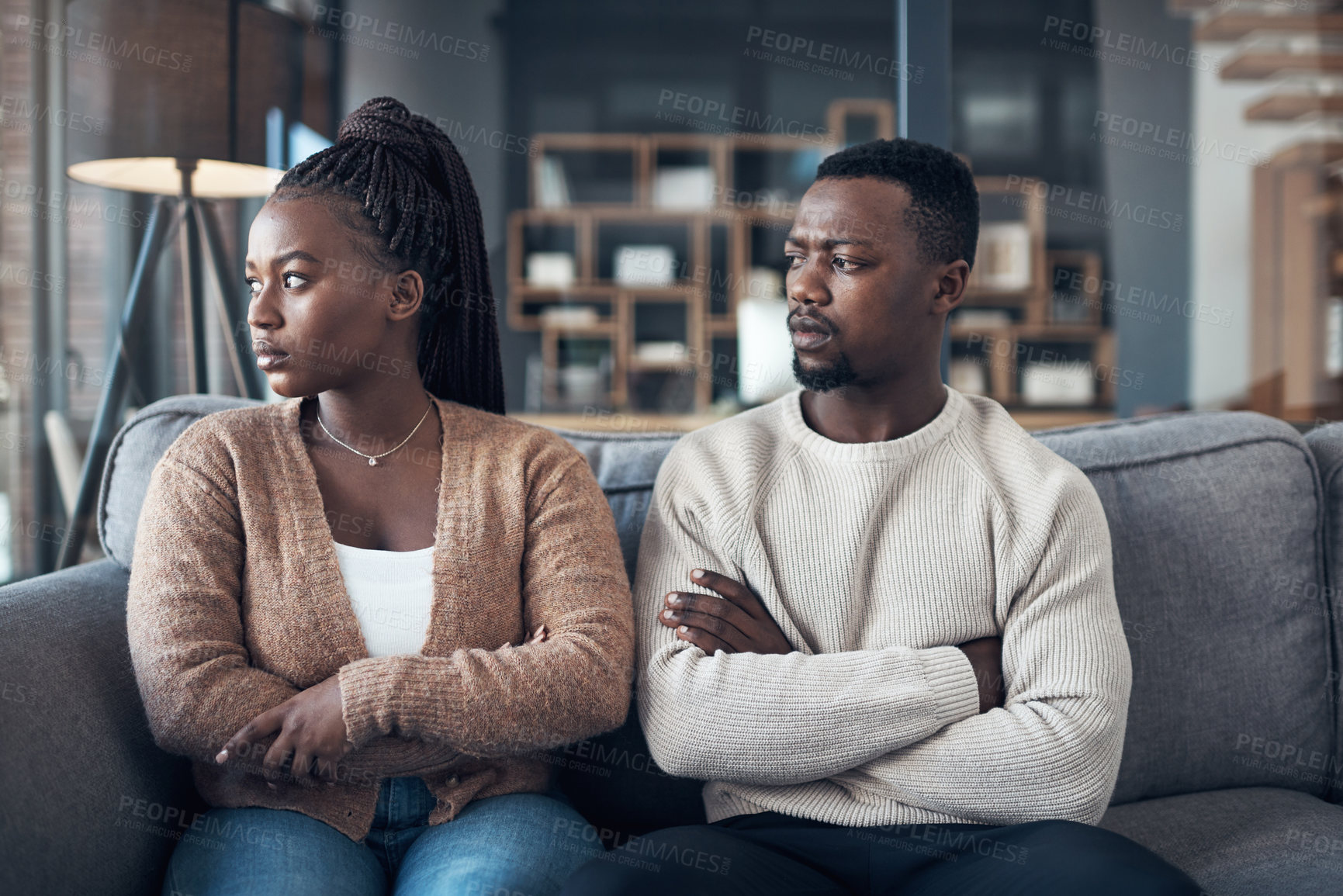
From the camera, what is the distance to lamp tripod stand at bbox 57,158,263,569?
190 centimetres

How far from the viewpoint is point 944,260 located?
51.4 inches

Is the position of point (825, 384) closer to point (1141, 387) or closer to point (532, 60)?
point (1141, 387)

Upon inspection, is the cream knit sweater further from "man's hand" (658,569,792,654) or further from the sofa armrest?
the sofa armrest

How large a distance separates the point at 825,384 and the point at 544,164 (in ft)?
13.7

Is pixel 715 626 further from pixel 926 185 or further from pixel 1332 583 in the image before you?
pixel 1332 583

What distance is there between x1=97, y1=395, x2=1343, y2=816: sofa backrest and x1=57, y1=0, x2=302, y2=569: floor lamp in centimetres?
62

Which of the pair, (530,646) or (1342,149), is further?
(1342,149)

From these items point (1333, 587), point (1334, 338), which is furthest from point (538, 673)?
point (1334, 338)

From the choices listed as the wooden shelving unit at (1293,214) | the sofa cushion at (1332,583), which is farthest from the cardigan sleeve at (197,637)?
the wooden shelving unit at (1293,214)

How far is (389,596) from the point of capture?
1135 mm

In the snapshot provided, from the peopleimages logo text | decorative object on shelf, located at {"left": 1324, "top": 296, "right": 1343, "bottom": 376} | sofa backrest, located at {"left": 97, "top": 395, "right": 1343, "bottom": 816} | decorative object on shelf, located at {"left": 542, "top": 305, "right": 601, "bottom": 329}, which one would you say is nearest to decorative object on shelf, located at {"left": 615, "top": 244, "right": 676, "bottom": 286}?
decorative object on shelf, located at {"left": 542, "top": 305, "right": 601, "bottom": 329}

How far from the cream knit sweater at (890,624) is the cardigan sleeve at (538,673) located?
8 cm

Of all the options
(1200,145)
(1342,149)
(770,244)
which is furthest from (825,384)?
(1200,145)

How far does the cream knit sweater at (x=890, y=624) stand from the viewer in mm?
1100
